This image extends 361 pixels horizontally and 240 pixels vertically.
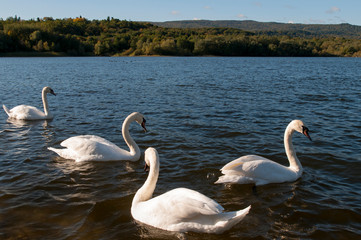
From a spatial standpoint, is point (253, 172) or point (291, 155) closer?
point (253, 172)

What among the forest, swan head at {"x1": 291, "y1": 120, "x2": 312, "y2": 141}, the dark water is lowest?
the dark water

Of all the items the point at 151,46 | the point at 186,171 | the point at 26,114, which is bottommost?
the point at 186,171

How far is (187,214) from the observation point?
15.2ft

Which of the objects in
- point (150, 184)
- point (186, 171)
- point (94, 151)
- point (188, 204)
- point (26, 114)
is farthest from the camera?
point (26, 114)

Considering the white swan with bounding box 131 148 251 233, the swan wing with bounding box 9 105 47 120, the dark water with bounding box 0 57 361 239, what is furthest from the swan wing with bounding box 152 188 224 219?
the swan wing with bounding box 9 105 47 120

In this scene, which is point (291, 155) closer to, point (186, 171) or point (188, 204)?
point (186, 171)

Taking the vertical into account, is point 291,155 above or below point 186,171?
above

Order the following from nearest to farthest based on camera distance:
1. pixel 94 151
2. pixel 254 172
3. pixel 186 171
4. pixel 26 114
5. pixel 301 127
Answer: pixel 254 172
pixel 301 127
pixel 186 171
pixel 94 151
pixel 26 114

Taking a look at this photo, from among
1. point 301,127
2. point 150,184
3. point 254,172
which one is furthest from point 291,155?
point 150,184

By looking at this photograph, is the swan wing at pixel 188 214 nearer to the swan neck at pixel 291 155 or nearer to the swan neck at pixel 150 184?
the swan neck at pixel 150 184

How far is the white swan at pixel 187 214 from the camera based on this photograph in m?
4.48

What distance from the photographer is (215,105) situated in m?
15.2

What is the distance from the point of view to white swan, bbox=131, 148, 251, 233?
14.7ft

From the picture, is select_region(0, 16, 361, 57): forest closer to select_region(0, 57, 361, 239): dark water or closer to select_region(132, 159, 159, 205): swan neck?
select_region(0, 57, 361, 239): dark water
